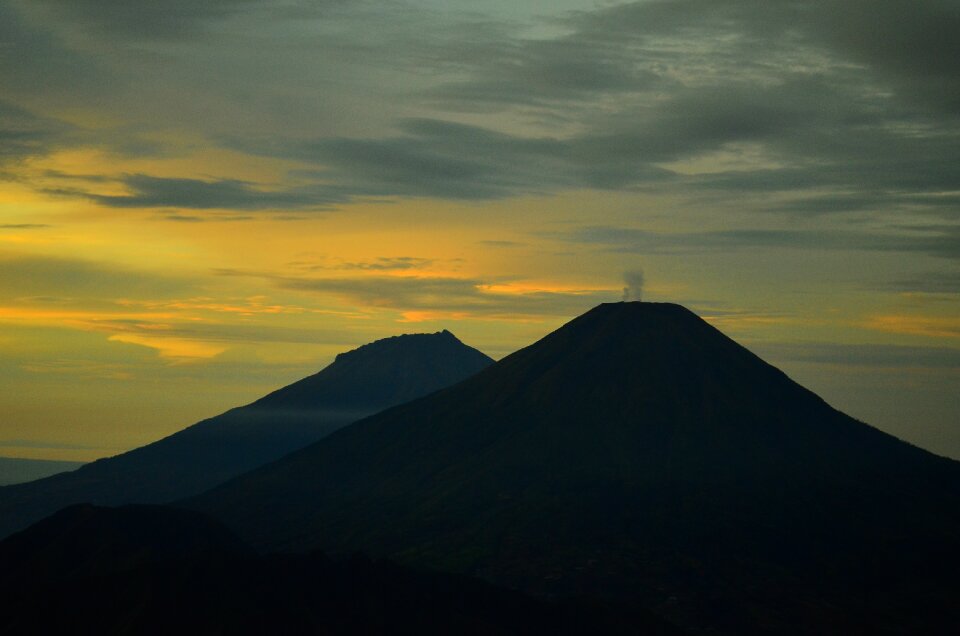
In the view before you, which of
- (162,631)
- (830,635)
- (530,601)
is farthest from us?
(830,635)

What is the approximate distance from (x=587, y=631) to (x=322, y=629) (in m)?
39.5

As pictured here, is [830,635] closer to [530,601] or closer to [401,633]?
[530,601]

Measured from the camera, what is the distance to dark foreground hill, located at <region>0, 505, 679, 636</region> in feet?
512

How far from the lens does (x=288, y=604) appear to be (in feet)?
527

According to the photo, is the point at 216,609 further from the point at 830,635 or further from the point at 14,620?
the point at 830,635

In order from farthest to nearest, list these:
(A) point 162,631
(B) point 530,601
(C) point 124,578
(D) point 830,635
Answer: (D) point 830,635 < (B) point 530,601 < (C) point 124,578 < (A) point 162,631

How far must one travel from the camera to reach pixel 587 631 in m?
171

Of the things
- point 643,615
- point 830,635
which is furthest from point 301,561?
point 830,635

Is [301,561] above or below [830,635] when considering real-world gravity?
above

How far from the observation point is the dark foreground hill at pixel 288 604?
15600cm

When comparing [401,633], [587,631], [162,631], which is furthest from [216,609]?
[587,631]

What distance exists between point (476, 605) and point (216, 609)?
38.0 meters

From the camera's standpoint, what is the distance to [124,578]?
166875 millimetres

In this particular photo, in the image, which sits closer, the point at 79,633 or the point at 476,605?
the point at 79,633
